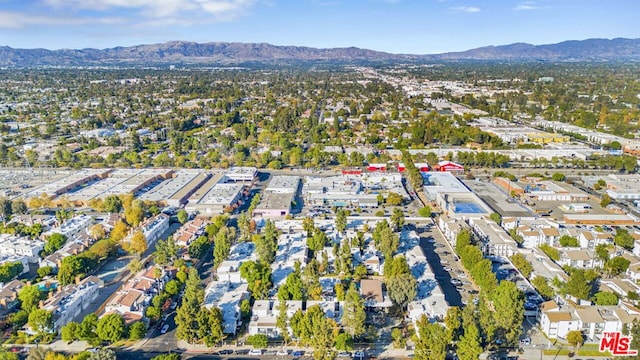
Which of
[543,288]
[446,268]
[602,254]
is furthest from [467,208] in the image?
[543,288]

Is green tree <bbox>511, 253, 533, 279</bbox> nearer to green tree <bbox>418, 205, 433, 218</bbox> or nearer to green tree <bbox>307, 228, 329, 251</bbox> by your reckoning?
green tree <bbox>418, 205, 433, 218</bbox>

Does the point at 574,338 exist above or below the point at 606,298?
below

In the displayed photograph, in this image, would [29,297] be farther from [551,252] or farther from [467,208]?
[467,208]

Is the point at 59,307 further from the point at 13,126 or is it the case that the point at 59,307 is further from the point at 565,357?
the point at 13,126

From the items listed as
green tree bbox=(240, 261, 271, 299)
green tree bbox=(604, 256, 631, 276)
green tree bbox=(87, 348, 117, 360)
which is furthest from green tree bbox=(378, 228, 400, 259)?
green tree bbox=(87, 348, 117, 360)

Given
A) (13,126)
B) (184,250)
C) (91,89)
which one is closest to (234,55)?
(91,89)

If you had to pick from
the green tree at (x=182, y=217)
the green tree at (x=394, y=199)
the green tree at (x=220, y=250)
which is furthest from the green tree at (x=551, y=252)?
the green tree at (x=182, y=217)
